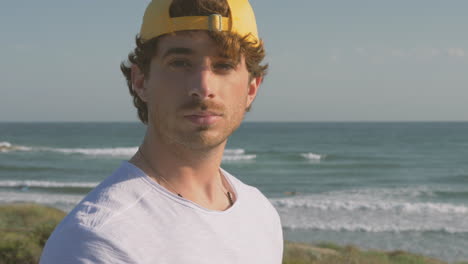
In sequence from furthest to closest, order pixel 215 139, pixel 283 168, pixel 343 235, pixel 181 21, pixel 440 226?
pixel 283 168 → pixel 440 226 → pixel 343 235 → pixel 215 139 → pixel 181 21

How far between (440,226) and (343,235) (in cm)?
391

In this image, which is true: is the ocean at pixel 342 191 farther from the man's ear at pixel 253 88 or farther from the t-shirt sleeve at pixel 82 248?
the t-shirt sleeve at pixel 82 248

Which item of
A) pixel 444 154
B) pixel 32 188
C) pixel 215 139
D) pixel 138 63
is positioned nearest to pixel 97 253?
pixel 215 139

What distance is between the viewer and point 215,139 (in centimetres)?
190

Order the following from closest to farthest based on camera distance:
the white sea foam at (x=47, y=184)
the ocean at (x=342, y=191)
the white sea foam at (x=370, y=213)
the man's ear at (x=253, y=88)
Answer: the man's ear at (x=253, y=88) → the ocean at (x=342, y=191) → the white sea foam at (x=370, y=213) → the white sea foam at (x=47, y=184)

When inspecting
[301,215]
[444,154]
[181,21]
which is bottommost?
[444,154]

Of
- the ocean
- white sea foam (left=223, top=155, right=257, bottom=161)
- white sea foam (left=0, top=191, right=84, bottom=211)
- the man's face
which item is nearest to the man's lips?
the man's face

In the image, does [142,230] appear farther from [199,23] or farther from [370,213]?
[370,213]

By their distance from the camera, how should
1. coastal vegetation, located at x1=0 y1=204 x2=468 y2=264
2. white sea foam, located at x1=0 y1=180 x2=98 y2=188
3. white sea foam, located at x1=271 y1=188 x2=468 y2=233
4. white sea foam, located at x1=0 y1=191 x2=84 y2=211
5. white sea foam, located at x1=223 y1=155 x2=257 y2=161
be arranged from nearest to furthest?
1. coastal vegetation, located at x1=0 y1=204 x2=468 y2=264
2. white sea foam, located at x1=271 y1=188 x2=468 y2=233
3. white sea foam, located at x1=0 y1=191 x2=84 y2=211
4. white sea foam, located at x1=0 y1=180 x2=98 y2=188
5. white sea foam, located at x1=223 y1=155 x2=257 y2=161

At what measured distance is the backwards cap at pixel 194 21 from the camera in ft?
5.76

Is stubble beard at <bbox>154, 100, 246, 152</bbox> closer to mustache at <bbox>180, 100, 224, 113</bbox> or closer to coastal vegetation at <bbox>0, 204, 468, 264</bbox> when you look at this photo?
mustache at <bbox>180, 100, 224, 113</bbox>

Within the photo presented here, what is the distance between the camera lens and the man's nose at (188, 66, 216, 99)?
180 centimetres

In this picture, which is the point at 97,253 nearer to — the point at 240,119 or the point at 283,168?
the point at 240,119

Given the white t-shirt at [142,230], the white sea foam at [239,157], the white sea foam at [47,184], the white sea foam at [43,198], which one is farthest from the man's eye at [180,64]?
the white sea foam at [239,157]
